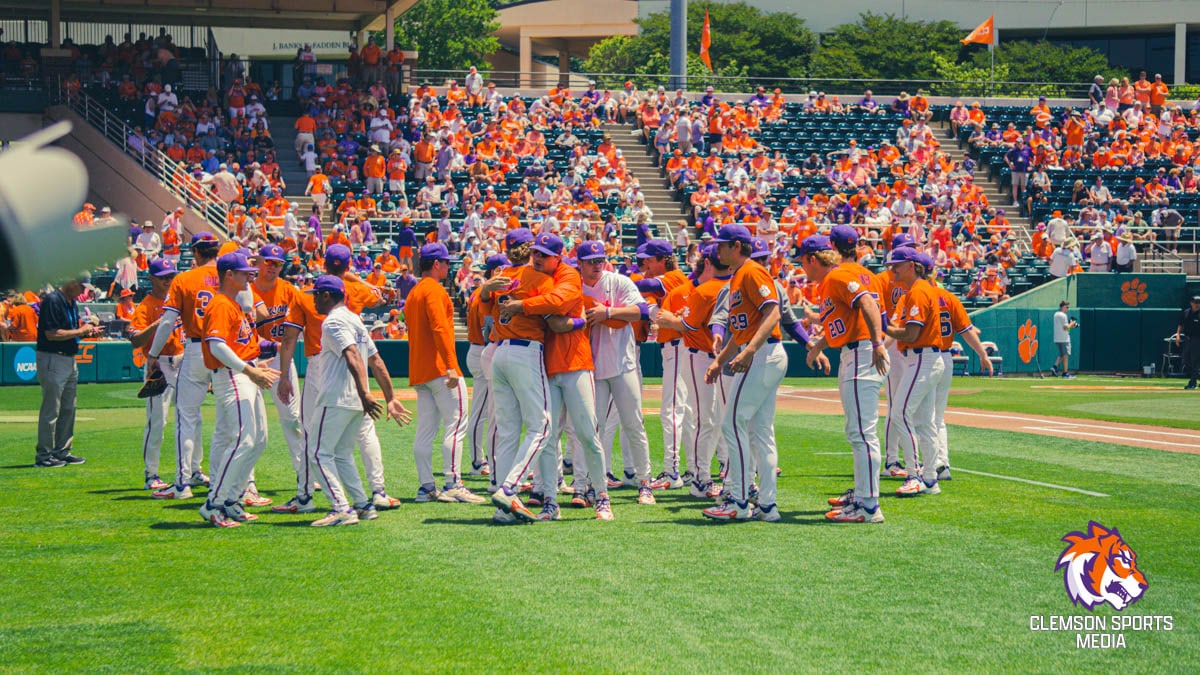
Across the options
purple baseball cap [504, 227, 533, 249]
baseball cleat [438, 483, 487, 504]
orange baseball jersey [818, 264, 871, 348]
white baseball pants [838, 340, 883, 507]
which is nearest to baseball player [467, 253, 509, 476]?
purple baseball cap [504, 227, 533, 249]

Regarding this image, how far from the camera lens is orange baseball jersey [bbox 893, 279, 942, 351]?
34.0ft

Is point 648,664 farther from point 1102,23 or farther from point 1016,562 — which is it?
point 1102,23

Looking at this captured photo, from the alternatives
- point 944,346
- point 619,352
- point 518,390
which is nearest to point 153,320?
point 518,390

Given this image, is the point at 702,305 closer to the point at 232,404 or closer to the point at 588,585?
the point at 588,585

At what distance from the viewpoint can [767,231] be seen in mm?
28031

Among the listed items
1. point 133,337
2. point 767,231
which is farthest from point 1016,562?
point 767,231

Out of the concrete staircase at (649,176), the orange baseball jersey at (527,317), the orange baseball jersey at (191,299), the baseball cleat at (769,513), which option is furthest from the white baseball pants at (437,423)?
the concrete staircase at (649,176)

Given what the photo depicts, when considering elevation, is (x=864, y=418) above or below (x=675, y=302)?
below

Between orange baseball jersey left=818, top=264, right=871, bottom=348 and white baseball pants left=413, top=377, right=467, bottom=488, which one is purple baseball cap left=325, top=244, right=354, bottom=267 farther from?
orange baseball jersey left=818, top=264, right=871, bottom=348

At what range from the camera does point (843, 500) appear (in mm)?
9828

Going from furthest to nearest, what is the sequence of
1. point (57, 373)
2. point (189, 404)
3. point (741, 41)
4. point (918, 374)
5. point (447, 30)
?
1. point (447, 30)
2. point (741, 41)
3. point (57, 373)
4. point (918, 374)
5. point (189, 404)

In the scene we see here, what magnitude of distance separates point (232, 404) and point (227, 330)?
0.57 m

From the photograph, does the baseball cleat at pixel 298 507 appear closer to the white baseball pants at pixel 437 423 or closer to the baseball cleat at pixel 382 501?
the baseball cleat at pixel 382 501

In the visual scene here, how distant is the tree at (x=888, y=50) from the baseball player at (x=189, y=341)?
184 ft
